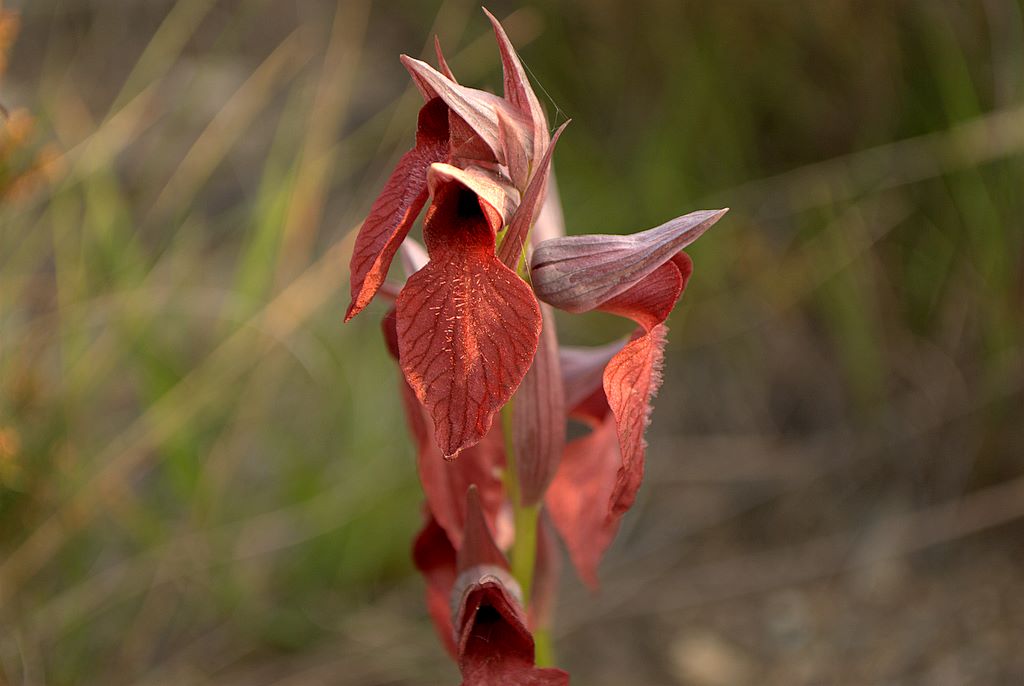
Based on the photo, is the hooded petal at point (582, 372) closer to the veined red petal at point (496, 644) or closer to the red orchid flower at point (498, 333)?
the red orchid flower at point (498, 333)

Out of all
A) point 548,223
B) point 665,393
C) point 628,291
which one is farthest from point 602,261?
point 665,393

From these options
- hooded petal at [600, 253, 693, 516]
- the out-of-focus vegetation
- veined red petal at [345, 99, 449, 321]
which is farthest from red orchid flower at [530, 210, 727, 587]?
the out-of-focus vegetation

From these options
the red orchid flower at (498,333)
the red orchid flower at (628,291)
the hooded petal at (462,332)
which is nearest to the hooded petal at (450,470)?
the red orchid flower at (498,333)

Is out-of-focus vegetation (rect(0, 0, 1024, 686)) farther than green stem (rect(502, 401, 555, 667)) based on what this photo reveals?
Yes

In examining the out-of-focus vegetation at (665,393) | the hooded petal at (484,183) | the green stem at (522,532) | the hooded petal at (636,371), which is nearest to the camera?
the hooded petal at (484,183)

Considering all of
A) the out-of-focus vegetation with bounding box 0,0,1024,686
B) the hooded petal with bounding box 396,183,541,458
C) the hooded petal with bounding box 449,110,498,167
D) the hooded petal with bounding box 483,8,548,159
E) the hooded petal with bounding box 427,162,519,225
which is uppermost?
the out-of-focus vegetation with bounding box 0,0,1024,686

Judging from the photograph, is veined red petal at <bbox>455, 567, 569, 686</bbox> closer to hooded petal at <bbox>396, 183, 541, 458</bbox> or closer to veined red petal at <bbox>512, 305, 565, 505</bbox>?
veined red petal at <bbox>512, 305, 565, 505</bbox>

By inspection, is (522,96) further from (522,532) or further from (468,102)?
(522,532)
